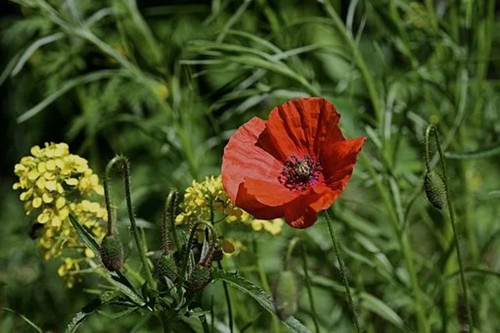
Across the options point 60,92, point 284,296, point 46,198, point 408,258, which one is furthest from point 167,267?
point 60,92

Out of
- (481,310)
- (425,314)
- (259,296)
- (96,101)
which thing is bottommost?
(481,310)

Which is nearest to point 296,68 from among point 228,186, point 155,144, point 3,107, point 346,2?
point 228,186

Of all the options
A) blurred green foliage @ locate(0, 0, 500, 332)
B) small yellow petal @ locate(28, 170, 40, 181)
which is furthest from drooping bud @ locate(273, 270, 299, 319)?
small yellow petal @ locate(28, 170, 40, 181)

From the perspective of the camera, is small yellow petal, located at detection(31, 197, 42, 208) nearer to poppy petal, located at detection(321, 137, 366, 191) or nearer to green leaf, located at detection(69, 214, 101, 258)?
green leaf, located at detection(69, 214, 101, 258)

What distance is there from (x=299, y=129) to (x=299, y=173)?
0.19 feet

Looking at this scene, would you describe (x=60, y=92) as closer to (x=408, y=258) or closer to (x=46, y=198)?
(x=46, y=198)

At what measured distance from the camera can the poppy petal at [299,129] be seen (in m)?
1.21

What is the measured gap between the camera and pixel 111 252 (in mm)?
1102

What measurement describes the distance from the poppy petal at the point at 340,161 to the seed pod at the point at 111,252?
264 mm

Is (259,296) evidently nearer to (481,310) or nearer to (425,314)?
(425,314)

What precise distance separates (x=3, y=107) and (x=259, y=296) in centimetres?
201

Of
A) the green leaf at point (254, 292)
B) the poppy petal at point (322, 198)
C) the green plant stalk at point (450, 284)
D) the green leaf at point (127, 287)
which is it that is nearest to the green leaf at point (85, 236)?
the green leaf at point (127, 287)

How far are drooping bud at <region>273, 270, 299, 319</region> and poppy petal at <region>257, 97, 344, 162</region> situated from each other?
219 millimetres

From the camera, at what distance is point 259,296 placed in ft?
3.73
